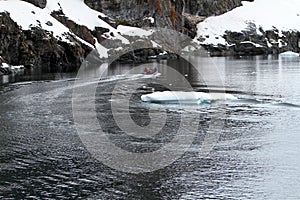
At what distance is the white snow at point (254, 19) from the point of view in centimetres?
13545

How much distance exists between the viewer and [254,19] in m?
150

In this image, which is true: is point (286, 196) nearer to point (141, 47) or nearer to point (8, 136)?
point (8, 136)

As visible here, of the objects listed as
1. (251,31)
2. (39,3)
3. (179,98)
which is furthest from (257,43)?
(179,98)

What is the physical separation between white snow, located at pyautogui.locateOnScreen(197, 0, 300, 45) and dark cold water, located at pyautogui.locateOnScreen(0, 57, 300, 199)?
101 metres

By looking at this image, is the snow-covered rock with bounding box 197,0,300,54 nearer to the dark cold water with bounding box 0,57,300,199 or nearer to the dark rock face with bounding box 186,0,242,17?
the dark rock face with bounding box 186,0,242,17

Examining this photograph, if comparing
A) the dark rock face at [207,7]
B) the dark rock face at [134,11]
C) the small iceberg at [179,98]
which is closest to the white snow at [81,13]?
the dark rock face at [134,11]

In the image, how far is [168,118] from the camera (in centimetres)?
2800

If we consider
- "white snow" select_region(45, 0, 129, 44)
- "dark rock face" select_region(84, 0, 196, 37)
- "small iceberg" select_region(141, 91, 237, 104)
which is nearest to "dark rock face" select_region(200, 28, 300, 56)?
"dark rock face" select_region(84, 0, 196, 37)

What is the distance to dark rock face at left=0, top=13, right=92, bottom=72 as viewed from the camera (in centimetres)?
6744

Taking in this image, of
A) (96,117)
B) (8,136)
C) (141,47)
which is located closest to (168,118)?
(96,117)

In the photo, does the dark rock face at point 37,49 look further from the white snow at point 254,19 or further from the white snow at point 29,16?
the white snow at point 254,19

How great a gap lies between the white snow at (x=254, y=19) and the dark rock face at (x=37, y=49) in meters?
58.8

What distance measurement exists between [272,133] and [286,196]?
8.98 m

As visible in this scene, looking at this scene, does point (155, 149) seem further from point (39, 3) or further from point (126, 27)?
point (126, 27)
